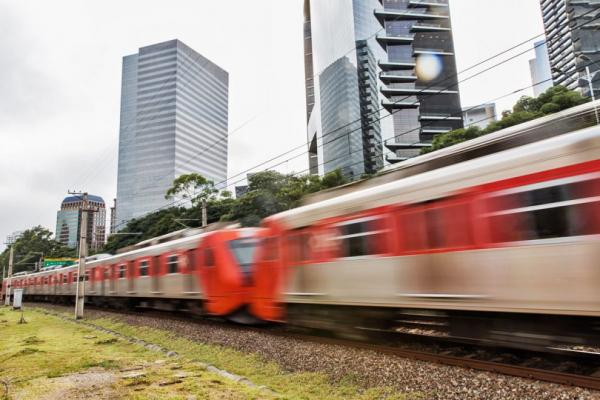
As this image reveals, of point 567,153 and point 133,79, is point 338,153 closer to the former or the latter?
point 133,79

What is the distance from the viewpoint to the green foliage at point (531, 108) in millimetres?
34531

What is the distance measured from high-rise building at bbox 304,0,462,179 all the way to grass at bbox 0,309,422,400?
7032 centimetres

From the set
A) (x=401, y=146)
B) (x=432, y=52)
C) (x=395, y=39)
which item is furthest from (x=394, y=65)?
(x=401, y=146)

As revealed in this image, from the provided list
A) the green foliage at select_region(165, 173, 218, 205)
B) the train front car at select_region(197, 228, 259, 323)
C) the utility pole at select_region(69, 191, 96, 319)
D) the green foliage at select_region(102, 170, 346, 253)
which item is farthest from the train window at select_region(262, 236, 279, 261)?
the green foliage at select_region(165, 173, 218, 205)

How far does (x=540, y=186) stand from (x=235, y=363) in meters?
5.35

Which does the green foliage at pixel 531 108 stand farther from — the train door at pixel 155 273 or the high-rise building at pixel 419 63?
the high-rise building at pixel 419 63

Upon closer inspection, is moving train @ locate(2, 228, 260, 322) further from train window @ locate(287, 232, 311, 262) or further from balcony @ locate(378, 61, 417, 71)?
balcony @ locate(378, 61, 417, 71)

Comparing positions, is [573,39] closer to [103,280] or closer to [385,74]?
[385,74]

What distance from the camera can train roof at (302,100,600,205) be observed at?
6.51 m

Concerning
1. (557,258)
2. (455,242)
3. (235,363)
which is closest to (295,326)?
(235,363)

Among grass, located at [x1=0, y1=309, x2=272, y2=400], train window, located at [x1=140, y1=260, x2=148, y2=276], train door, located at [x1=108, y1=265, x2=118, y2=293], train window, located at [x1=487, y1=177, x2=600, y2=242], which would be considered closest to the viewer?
train window, located at [x1=487, y1=177, x2=600, y2=242]

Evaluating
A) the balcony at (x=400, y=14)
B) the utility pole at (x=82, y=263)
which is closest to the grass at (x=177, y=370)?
the utility pole at (x=82, y=263)

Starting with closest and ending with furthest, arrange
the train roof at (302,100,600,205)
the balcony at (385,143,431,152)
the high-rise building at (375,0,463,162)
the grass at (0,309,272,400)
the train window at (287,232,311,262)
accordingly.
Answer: the grass at (0,309,272,400) < the train roof at (302,100,600,205) < the train window at (287,232,311,262) < the balcony at (385,143,431,152) < the high-rise building at (375,0,463,162)

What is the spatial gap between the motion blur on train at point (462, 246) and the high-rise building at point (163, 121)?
77887 mm
